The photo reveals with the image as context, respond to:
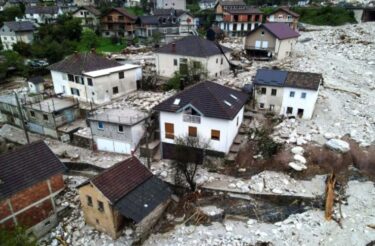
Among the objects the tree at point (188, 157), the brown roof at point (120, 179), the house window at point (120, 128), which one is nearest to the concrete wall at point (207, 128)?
the tree at point (188, 157)

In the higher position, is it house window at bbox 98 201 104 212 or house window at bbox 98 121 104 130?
house window at bbox 98 121 104 130

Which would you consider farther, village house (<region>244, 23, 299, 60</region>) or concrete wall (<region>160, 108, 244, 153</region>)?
village house (<region>244, 23, 299, 60</region>)

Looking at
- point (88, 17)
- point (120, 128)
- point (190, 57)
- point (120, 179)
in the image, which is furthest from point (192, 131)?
point (88, 17)

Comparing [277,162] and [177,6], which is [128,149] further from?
[177,6]

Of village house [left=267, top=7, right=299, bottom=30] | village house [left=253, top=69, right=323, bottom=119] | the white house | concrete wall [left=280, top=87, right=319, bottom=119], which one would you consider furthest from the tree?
village house [left=267, top=7, right=299, bottom=30]

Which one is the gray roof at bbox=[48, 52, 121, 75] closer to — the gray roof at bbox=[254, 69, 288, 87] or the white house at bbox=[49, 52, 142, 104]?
the white house at bbox=[49, 52, 142, 104]

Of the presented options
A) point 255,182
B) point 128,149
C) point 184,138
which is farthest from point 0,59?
point 255,182

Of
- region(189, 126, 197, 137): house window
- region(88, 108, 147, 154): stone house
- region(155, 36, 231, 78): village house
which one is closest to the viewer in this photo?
region(189, 126, 197, 137): house window

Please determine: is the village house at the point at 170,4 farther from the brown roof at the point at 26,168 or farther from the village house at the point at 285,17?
the brown roof at the point at 26,168
